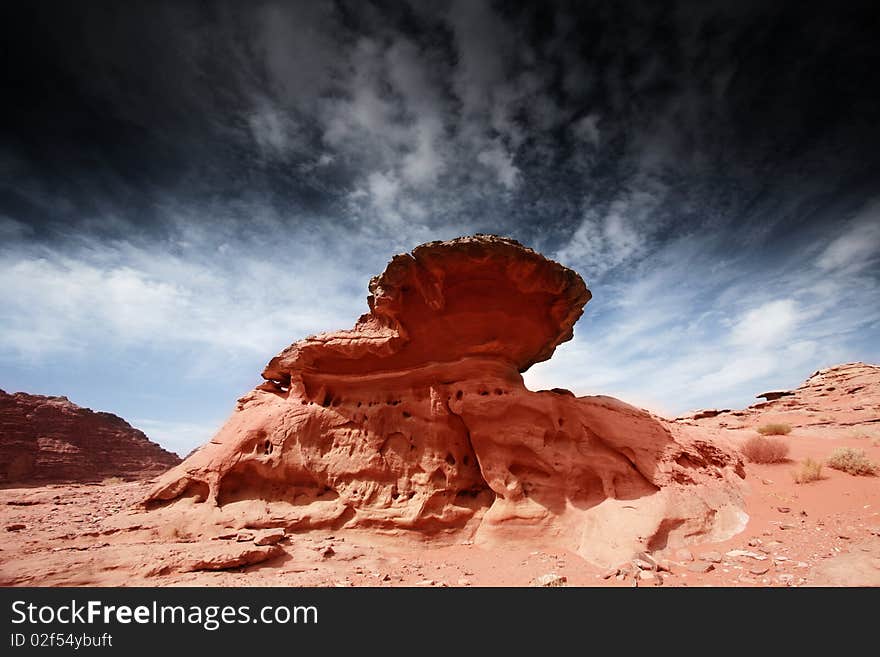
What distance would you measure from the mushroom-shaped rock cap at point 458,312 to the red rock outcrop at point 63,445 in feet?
105

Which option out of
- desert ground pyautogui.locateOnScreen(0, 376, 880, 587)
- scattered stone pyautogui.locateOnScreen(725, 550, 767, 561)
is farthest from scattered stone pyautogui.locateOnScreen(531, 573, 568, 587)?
scattered stone pyautogui.locateOnScreen(725, 550, 767, 561)

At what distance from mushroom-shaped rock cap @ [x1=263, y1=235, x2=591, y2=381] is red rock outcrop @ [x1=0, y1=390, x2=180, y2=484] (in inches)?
1259

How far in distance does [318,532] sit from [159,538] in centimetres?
272

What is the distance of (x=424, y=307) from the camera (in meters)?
8.23

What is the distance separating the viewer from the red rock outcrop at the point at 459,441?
729 centimetres

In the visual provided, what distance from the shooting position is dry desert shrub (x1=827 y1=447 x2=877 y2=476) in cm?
827

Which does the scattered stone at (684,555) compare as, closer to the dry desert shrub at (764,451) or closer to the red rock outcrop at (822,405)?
the dry desert shrub at (764,451)

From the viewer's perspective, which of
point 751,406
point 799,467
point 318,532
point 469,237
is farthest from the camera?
point 751,406

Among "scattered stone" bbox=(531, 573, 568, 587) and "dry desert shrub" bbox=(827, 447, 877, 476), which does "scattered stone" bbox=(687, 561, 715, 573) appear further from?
"dry desert shrub" bbox=(827, 447, 877, 476)

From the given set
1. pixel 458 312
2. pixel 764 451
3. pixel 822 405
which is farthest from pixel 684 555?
pixel 822 405

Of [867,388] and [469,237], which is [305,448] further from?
[867,388]

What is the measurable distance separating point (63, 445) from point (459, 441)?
3786 cm

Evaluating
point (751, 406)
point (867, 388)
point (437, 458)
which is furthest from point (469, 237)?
point (867, 388)

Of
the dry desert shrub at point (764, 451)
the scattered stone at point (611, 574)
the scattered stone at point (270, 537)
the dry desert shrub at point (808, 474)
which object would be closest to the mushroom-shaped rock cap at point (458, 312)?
the scattered stone at point (270, 537)
